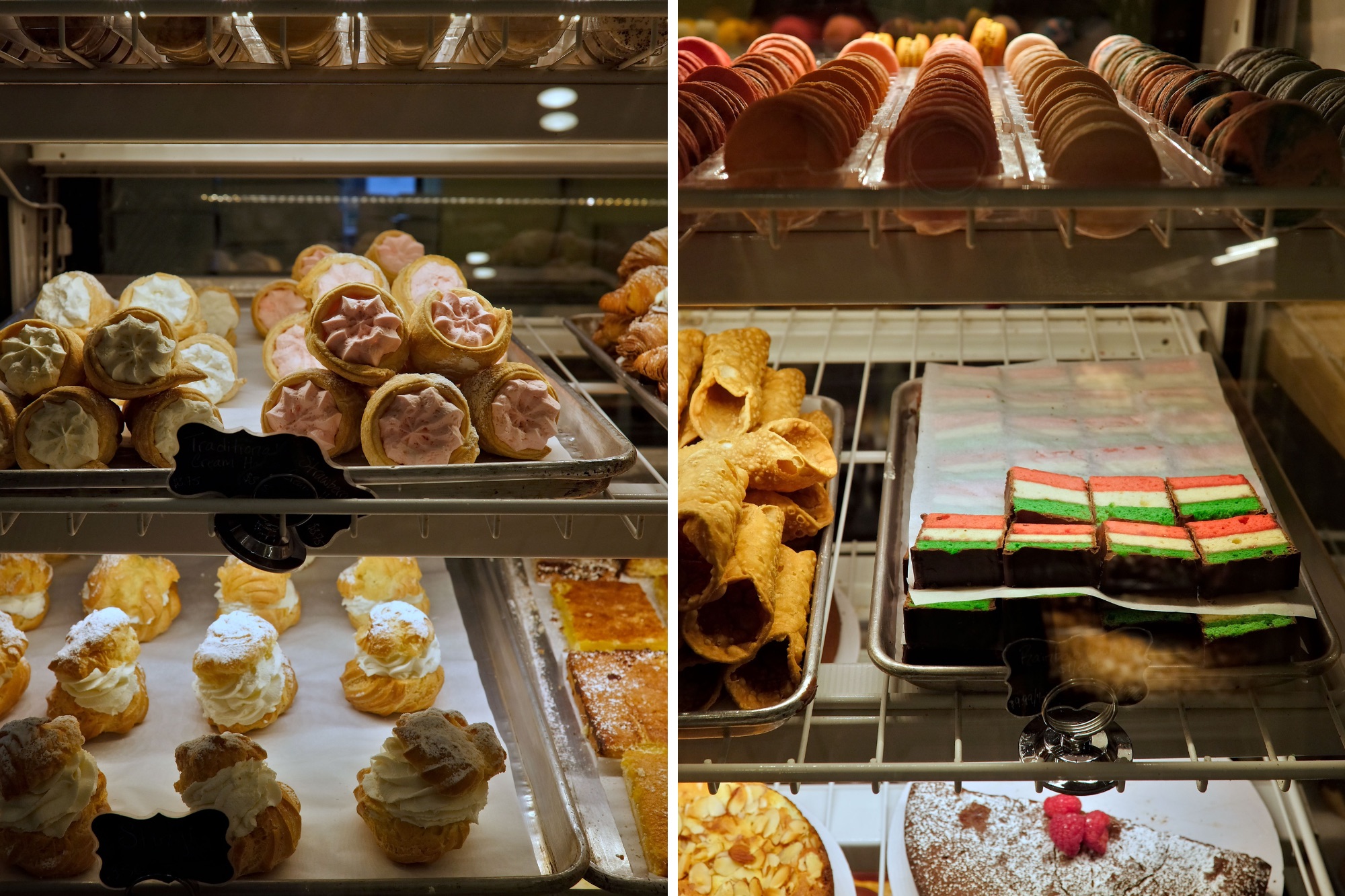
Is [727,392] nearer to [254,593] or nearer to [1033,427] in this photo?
[1033,427]

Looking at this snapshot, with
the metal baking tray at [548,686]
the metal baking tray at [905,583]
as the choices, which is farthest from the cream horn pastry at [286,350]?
the metal baking tray at [905,583]

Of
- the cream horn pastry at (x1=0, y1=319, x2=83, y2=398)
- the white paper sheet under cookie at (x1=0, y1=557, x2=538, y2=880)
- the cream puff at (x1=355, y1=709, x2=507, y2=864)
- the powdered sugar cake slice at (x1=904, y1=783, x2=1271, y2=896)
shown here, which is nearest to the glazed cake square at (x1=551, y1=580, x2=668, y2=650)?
the white paper sheet under cookie at (x1=0, y1=557, x2=538, y2=880)

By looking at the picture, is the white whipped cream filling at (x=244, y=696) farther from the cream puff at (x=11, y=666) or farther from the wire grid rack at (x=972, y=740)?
the wire grid rack at (x=972, y=740)

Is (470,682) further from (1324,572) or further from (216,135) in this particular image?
(1324,572)

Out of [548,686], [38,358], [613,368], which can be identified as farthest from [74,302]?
[548,686]

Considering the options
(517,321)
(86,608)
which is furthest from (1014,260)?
(86,608)

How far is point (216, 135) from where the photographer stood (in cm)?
106

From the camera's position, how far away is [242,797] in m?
1.18

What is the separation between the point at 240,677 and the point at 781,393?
30.9 inches

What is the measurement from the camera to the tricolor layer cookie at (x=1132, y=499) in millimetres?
1202

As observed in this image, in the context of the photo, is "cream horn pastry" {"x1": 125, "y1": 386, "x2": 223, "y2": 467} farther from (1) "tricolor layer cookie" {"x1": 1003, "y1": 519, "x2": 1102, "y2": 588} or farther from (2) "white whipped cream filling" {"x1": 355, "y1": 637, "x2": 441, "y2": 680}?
(1) "tricolor layer cookie" {"x1": 1003, "y1": 519, "x2": 1102, "y2": 588}

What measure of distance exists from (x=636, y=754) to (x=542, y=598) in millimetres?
428

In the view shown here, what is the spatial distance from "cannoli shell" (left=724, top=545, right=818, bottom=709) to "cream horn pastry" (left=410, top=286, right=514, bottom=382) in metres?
0.41

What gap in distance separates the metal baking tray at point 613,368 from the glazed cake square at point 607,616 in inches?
15.4
